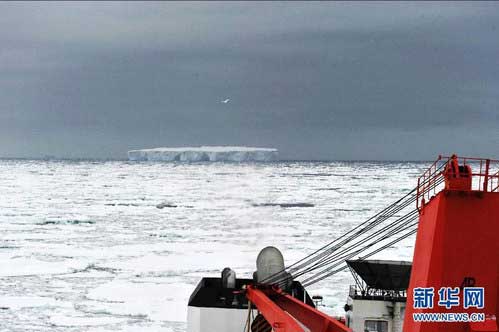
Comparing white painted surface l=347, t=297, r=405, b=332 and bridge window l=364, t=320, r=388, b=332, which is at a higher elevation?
white painted surface l=347, t=297, r=405, b=332

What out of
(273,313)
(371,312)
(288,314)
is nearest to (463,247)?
(288,314)

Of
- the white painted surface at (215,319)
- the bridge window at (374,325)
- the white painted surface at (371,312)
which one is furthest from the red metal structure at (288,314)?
the bridge window at (374,325)

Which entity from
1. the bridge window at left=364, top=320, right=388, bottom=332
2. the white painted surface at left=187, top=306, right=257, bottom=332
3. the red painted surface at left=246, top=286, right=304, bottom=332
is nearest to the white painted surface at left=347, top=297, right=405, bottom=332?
the bridge window at left=364, top=320, right=388, bottom=332

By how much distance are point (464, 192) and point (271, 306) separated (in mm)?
6149

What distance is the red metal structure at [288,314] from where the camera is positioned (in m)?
13.4

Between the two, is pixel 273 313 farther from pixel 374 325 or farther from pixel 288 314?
pixel 374 325

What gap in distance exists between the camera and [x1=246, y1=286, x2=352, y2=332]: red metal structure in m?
13.4

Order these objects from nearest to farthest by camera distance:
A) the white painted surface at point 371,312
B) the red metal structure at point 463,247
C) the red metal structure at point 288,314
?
the red metal structure at point 463,247 < the red metal structure at point 288,314 < the white painted surface at point 371,312

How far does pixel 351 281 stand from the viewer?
33281mm

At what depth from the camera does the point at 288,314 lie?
14344 millimetres

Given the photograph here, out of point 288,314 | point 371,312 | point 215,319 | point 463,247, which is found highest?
point 463,247

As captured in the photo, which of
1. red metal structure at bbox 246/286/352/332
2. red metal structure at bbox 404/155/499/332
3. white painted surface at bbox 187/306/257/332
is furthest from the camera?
white painted surface at bbox 187/306/257/332

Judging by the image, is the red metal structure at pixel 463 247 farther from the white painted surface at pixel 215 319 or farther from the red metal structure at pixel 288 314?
the white painted surface at pixel 215 319

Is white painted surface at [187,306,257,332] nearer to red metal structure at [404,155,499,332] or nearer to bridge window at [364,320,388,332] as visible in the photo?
bridge window at [364,320,388,332]
